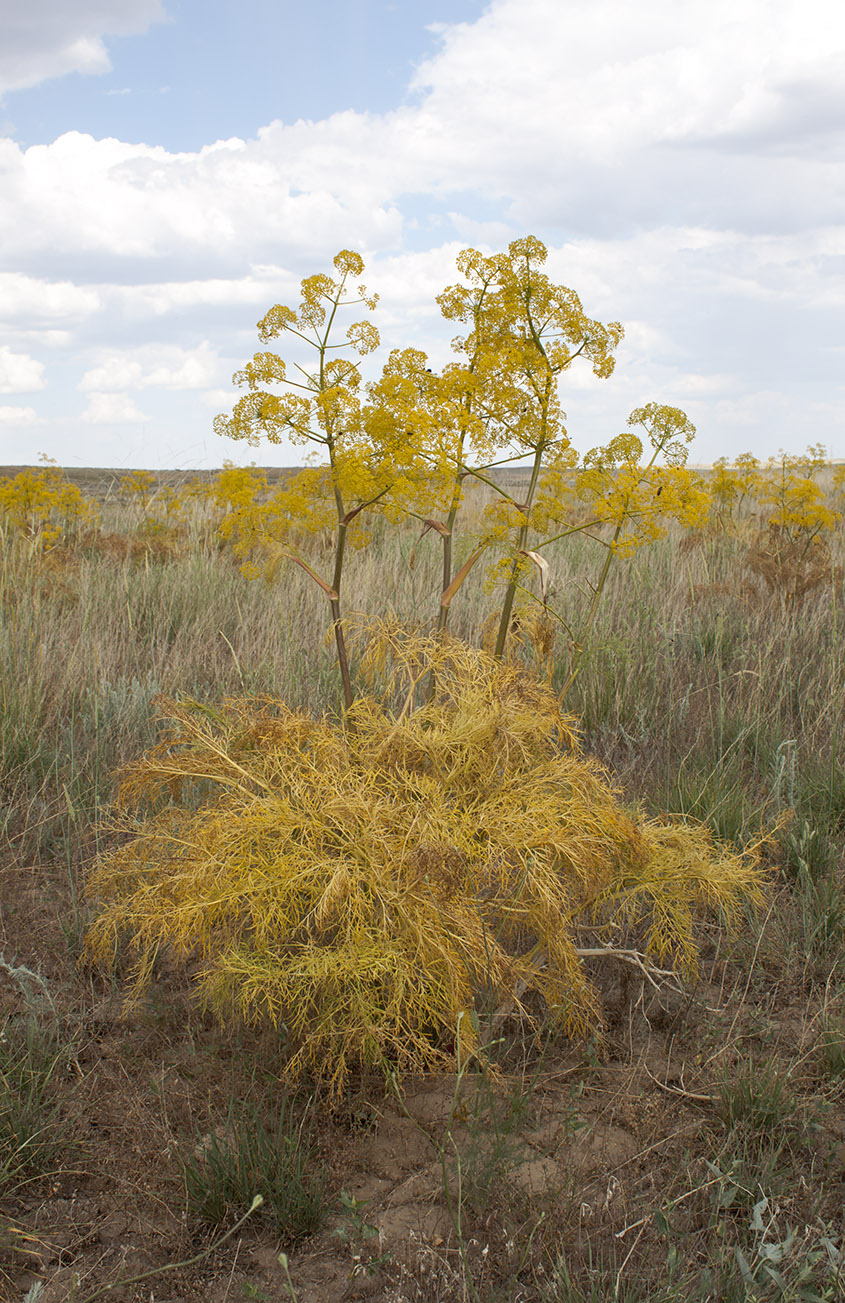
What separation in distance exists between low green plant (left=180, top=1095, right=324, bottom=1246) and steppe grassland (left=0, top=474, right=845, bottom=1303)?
0.09 feet

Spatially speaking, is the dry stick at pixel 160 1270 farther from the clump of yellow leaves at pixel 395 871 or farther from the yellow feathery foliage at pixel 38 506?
the yellow feathery foliage at pixel 38 506

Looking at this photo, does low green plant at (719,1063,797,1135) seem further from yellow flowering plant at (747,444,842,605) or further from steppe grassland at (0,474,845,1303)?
yellow flowering plant at (747,444,842,605)

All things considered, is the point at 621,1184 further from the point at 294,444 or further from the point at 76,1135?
the point at 294,444

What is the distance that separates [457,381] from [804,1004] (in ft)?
6.23

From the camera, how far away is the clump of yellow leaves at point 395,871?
159cm

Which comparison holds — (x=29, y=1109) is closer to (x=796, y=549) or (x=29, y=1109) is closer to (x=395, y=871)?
(x=395, y=871)

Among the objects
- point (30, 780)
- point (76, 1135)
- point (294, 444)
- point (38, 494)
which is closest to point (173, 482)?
point (38, 494)

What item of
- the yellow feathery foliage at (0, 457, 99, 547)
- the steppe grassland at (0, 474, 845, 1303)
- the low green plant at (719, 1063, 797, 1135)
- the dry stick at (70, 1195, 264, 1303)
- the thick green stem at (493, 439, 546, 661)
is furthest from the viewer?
the yellow feathery foliage at (0, 457, 99, 547)

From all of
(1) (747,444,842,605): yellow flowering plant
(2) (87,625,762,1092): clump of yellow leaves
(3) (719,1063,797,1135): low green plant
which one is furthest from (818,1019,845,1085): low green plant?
(1) (747,444,842,605): yellow flowering plant

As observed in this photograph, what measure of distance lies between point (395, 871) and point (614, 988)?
89cm

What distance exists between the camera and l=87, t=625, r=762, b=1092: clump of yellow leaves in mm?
1593

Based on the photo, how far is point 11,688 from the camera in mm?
3553

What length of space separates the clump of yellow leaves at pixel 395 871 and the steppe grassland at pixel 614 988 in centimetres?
23

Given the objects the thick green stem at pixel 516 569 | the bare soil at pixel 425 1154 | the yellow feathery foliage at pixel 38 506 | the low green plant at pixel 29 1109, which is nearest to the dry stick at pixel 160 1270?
the bare soil at pixel 425 1154
